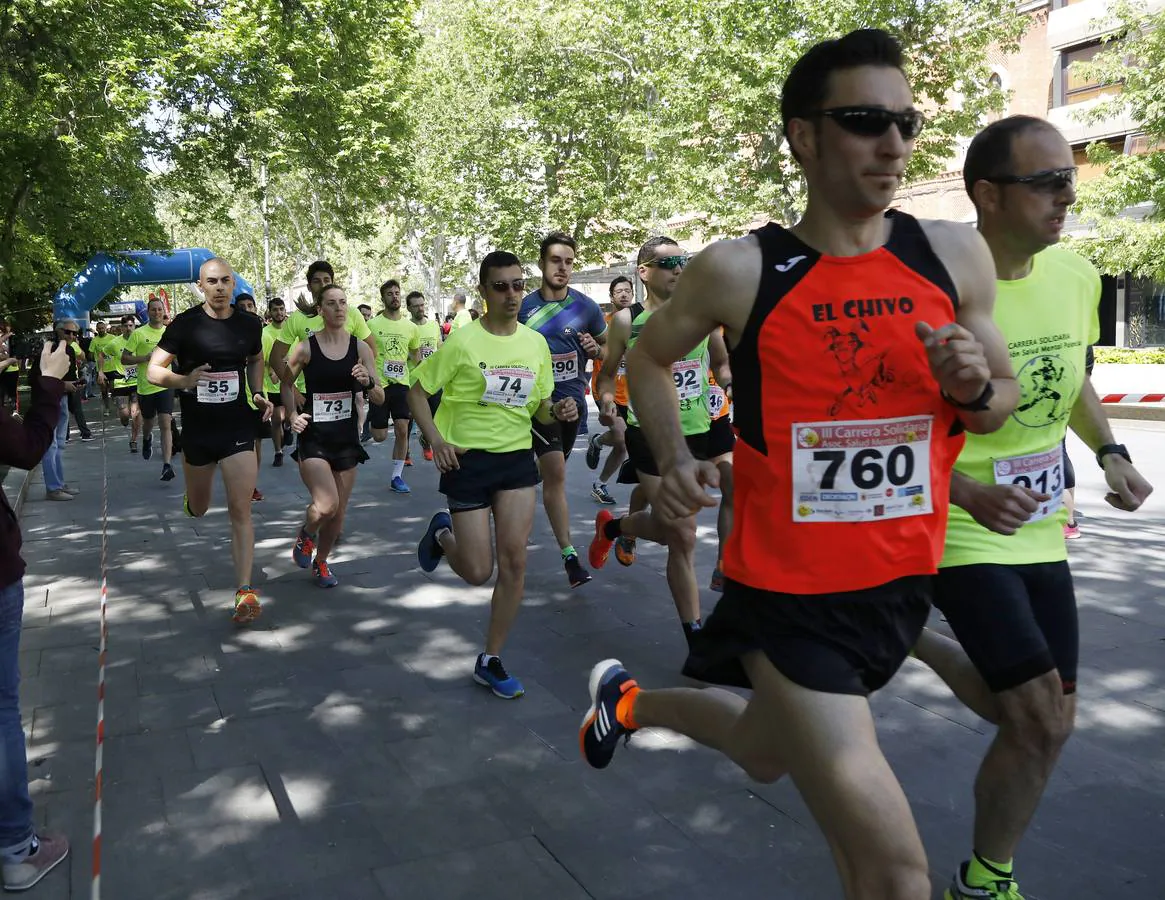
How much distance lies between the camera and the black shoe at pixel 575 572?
6.98 m

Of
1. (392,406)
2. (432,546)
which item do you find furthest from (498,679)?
(392,406)

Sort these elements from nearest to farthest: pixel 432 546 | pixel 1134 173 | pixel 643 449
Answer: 1. pixel 432 546
2. pixel 643 449
3. pixel 1134 173

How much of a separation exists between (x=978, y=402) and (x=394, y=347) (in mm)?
11631

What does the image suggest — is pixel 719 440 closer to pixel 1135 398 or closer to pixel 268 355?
pixel 1135 398

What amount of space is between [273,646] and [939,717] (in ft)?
10.9

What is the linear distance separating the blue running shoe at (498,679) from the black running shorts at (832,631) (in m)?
2.60

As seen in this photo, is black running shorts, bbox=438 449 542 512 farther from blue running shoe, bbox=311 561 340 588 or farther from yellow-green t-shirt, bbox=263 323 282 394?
yellow-green t-shirt, bbox=263 323 282 394

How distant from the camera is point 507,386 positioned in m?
5.48

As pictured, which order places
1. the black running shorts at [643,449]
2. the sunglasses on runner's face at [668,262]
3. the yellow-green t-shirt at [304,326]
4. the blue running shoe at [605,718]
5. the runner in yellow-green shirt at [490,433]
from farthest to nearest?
the yellow-green t-shirt at [304,326] < the sunglasses on runner's face at [668,262] < the black running shorts at [643,449] < the runner in yellow-green shirt at [490,433] < the blue running shoe at [605,718]

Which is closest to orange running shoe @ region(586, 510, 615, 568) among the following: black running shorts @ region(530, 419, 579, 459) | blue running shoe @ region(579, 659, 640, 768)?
black running shorts @ region(530, 419, 579, 459)

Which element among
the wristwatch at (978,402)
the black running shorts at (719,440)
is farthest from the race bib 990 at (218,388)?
the wristwatch at (978,402)

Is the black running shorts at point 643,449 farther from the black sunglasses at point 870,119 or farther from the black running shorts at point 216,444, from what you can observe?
the black sunglasses at point 870,119

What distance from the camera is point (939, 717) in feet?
15.1

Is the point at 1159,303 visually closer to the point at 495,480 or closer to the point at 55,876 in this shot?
the point at 495,480
